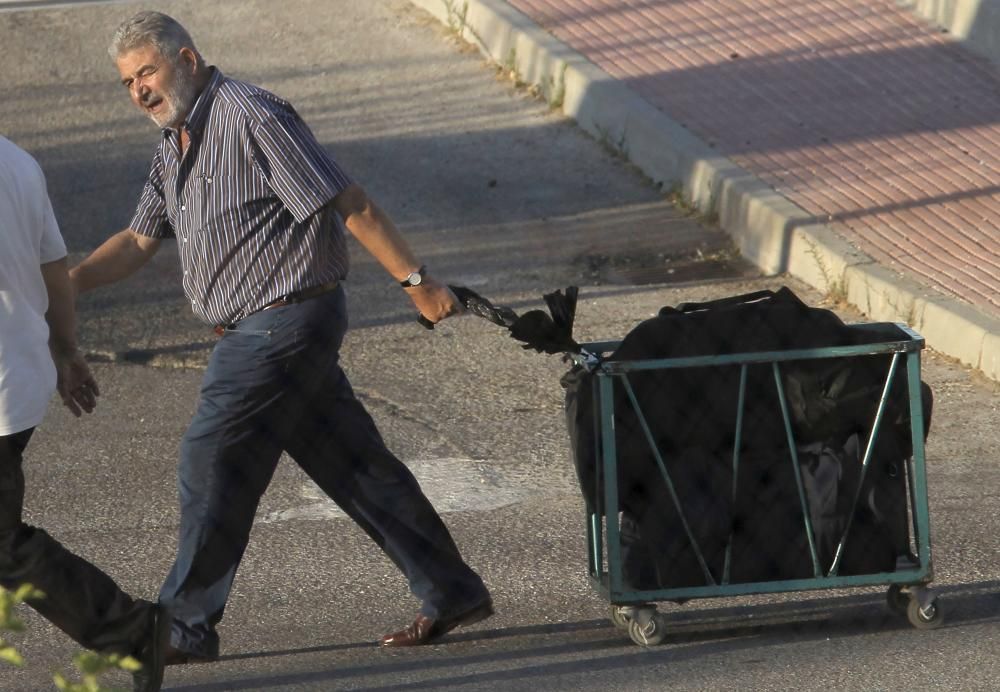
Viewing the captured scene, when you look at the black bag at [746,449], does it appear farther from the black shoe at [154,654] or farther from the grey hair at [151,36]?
the grey hair at [151,36]

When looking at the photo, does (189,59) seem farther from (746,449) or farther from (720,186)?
(720,186)

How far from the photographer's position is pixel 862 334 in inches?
178

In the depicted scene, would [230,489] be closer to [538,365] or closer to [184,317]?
[538,365]

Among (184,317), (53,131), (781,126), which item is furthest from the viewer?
(53,131)

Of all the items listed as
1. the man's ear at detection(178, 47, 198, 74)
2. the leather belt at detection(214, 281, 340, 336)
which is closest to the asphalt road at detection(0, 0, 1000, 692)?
the leather belt at detection(214, 281, 340, 336)

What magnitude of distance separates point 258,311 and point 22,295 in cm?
63

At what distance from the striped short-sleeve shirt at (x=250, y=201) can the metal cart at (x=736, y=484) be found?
822mm

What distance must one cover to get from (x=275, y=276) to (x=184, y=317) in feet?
12.3

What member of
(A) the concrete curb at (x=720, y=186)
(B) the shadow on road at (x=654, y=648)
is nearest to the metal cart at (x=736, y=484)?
(B) the shadow on road at (x=654, y=648)

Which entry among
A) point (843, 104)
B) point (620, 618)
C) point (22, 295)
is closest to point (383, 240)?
point (22, 295)

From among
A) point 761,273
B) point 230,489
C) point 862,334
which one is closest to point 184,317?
point 761,273

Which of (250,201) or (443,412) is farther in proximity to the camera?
(443,412)

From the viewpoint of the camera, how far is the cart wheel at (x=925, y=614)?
461 cm

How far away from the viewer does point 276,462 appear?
4.47 metres
